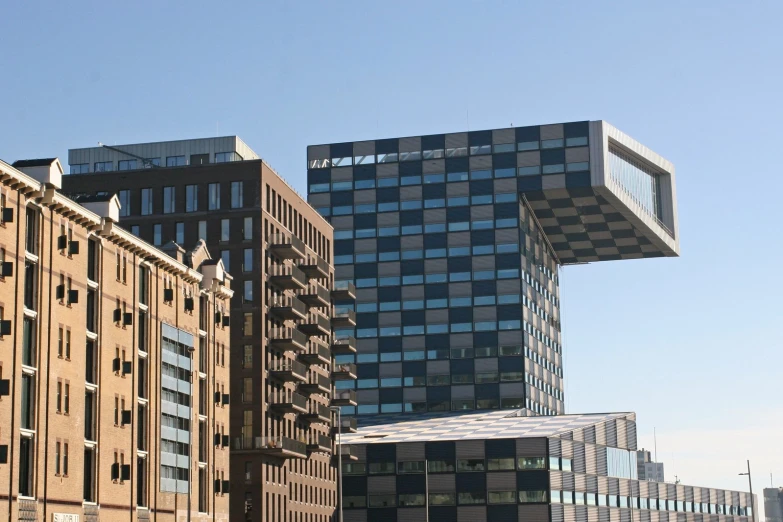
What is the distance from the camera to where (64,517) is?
77.5 metres

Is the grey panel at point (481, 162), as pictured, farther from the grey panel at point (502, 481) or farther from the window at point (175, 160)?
the grey panel at point (502, 481)

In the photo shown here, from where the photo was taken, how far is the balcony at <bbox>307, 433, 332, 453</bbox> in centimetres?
13900

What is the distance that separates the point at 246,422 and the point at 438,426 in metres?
50.6

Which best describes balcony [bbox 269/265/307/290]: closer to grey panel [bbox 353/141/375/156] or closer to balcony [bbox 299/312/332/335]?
balcony [bbox 299/312/332/335]

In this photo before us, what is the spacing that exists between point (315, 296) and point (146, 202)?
2048 centimetres

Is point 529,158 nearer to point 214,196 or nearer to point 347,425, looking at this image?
point 347,425

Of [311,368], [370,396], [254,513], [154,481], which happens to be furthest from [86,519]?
[370,396]

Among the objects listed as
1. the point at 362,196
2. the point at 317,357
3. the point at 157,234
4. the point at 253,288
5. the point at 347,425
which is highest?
the point at 362,196

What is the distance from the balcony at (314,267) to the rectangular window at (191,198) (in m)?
14.9

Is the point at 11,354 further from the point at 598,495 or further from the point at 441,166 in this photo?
the point at 441,166

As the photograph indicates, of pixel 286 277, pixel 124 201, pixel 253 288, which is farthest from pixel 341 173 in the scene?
pixel 253 288

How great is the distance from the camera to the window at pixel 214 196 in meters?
128

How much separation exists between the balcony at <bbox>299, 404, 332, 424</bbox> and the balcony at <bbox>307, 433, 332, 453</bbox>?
70.9 inches

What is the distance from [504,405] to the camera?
187 meters
